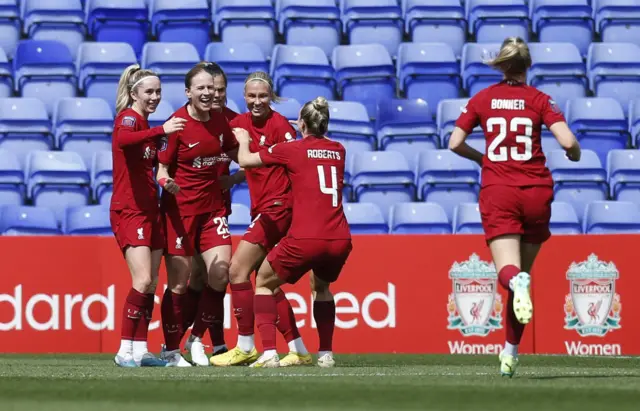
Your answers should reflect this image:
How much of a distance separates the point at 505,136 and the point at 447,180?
5785 millimetres

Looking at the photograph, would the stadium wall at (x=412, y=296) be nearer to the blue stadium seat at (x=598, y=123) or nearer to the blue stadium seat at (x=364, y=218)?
the blue stadium seat at (x=364, y=218)

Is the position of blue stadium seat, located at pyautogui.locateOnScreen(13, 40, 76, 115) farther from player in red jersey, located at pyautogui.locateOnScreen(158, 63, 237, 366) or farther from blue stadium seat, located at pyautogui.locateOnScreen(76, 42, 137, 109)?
player in red jersey, located at pyautogui.locateOnScreen(158, 63, 237, 366)

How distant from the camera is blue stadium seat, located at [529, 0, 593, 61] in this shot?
15086 millimetres

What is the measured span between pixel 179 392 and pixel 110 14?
9496 mm

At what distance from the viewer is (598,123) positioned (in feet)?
45.1

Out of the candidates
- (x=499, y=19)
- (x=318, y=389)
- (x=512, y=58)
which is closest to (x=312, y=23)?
(x=499, y=19)

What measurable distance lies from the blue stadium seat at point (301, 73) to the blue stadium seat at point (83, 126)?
1.96 metres

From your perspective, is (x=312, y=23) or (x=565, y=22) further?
(x=565, y=22)

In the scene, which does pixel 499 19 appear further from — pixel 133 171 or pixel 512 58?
pixel 512 58

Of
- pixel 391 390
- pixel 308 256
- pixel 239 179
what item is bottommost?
pixel 391 390

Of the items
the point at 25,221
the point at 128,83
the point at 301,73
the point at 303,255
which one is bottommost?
the point at 303,255

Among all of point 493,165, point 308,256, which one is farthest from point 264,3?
point 493,165

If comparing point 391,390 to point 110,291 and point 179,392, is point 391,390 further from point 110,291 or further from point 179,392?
point 110,291

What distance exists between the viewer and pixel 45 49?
14172 millimetres
